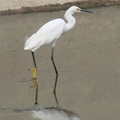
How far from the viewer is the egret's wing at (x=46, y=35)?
8.70 metres

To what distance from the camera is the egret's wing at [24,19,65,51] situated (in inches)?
342

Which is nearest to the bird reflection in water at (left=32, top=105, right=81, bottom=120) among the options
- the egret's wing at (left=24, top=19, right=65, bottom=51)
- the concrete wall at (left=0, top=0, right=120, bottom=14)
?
the egret's wing at (left=24, top=19, right=65, bottom=51)

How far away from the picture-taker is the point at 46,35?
8773 millimetres

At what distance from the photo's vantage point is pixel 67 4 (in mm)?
13789

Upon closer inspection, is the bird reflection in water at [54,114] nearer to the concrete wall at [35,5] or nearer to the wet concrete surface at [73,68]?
the wet concrete surface at [73,68]

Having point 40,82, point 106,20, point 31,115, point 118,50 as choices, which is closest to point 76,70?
point 40,82

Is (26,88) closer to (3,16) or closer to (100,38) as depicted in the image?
(100,38)

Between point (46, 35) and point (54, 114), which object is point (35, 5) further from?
point (54, 114)

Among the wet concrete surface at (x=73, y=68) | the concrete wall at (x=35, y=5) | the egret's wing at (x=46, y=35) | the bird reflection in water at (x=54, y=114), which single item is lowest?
the bird reflection in water at (x=54, y=114)

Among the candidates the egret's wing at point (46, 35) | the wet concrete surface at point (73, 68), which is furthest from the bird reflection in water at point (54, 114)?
the egret's wing at point (46, 35)

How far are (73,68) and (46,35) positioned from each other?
82 cm

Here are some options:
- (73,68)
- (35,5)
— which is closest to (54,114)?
(73,68)

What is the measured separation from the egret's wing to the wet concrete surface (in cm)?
57

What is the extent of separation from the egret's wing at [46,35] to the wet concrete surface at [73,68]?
57 centimetres
